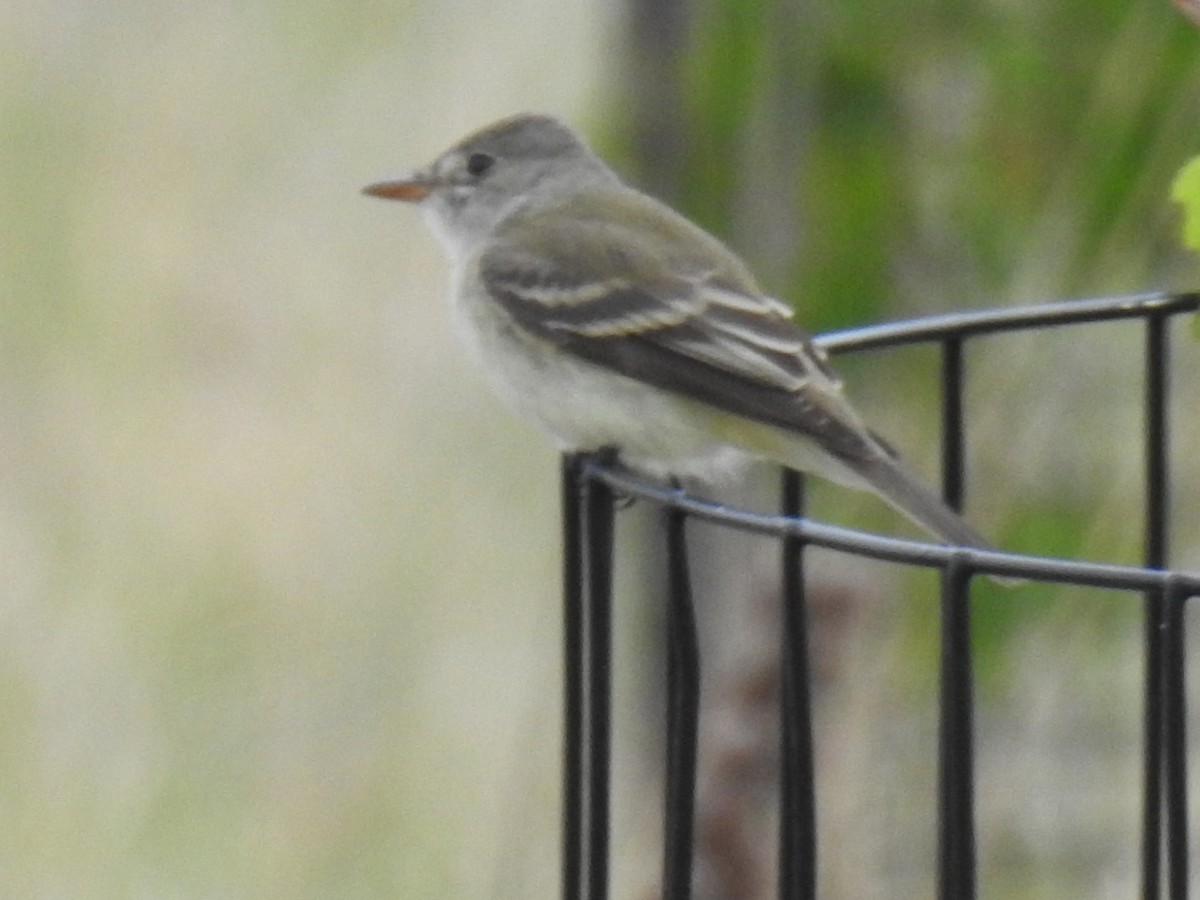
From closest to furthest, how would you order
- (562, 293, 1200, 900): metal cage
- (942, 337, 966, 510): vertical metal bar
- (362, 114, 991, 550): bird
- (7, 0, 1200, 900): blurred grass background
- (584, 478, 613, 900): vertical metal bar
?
(562, 293, 1200, 900): metal cage < (584, 478, 613, 900): vertical metal bar < (942, 337, 966, 510): vertical metal bar < (362, 114, 991, 550): bird < (7, 0, 1200, 900): blurred grass background

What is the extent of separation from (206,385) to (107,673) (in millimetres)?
1055

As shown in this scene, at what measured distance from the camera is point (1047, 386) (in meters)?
3.19

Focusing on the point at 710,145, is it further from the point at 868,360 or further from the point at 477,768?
the point at 477,768

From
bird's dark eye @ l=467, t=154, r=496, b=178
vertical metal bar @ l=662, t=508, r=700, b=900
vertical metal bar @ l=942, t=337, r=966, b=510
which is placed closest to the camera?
vertical metal bar @ l=662, t=508, r=700, b=900

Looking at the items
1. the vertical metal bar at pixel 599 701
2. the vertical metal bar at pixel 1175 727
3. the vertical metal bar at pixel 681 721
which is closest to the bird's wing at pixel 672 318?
the vertical metal bar at pixel 599 701

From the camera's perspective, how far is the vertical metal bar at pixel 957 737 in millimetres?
1955

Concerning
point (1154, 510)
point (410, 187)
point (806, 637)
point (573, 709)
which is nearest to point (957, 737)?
point (806, 637)

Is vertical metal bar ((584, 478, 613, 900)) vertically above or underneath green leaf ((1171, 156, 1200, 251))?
underneath

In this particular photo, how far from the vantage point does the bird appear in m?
3.29

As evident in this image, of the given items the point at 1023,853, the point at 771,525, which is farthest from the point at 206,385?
the point at 771,525

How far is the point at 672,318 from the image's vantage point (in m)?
3.59

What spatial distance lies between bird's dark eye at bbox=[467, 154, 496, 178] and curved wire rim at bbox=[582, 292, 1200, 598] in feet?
5.37

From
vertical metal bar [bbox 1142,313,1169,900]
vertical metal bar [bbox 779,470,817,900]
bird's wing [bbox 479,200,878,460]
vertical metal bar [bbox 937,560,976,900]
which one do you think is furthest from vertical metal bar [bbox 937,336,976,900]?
bird's wing [bbox 479,200,878,460]

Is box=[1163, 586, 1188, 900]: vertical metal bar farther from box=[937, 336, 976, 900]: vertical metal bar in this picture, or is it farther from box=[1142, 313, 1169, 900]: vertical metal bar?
box=[1142, 313, 1169, 900]: vertical metal bar
